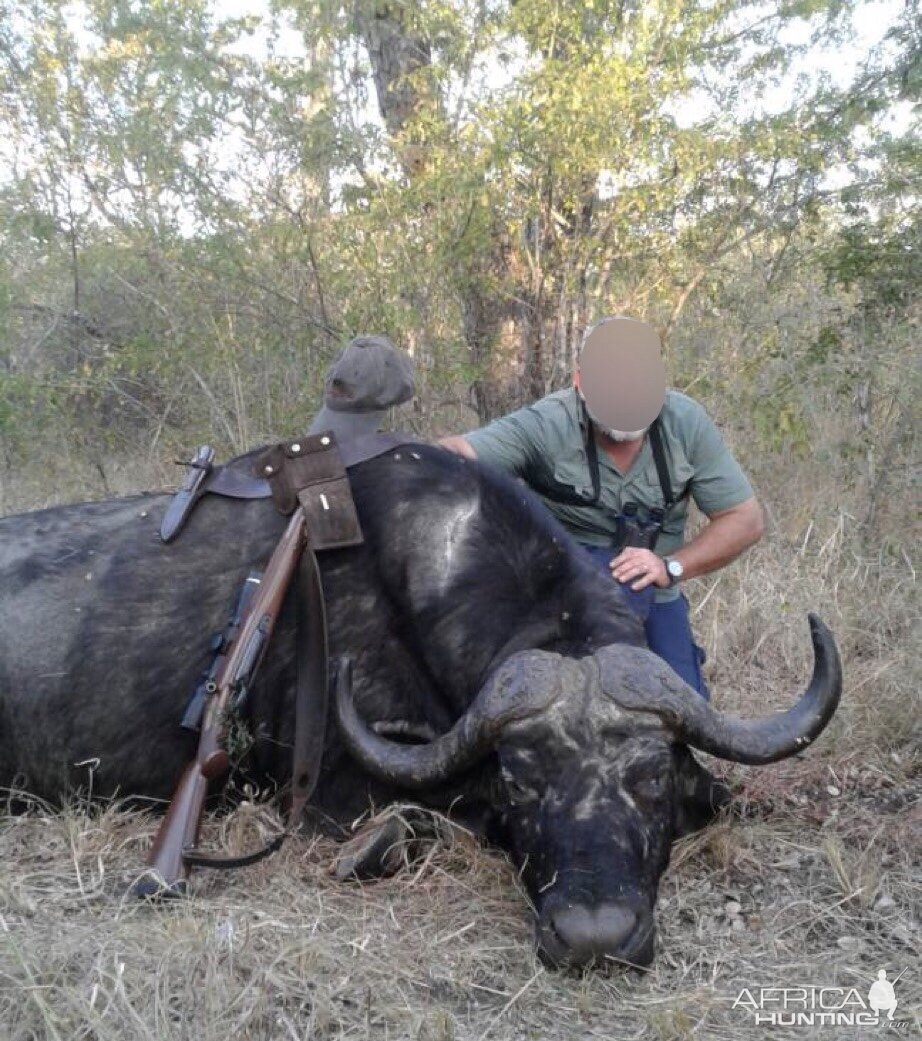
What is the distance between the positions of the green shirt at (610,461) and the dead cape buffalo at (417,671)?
23.2 inches

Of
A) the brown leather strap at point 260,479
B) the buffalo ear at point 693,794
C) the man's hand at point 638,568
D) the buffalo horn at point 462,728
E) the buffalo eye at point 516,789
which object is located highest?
the brown leather strap at point 260,479

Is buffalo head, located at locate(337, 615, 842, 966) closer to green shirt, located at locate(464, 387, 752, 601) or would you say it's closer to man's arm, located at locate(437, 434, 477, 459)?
green shirt, located at locate(464, 387, 752, 601)

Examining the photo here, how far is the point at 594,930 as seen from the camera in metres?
2.69

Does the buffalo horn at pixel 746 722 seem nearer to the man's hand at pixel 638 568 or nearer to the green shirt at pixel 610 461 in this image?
the man's hand at pixel 638 568

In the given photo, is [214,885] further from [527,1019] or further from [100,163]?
[100,163]

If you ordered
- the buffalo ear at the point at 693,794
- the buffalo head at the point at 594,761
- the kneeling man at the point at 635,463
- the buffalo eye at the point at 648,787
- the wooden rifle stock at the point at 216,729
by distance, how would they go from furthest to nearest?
the kneeling man at the point at 635,463
the buffalo ear at the point at 693,794
the wooden rifle stock at the point at 216,729
the buffalo eye at the point at 648,787
the buffalo head at the point at 594,761

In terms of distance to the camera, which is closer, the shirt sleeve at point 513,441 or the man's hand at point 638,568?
the man's hand at point 638,568

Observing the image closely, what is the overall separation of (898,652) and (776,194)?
3.62 metres

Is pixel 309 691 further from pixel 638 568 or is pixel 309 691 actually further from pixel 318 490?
pixel 638 568

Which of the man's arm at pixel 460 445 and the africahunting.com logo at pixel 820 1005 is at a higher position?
the man's arm at pixel 460 445

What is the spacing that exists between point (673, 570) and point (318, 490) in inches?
54.9

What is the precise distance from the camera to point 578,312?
22.2 ft

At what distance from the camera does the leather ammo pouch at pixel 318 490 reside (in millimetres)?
3701

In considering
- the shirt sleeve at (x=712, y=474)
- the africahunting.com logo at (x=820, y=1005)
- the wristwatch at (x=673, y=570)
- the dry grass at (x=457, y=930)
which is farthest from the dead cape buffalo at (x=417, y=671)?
the shirt sleeve at (x=712, y=474)
